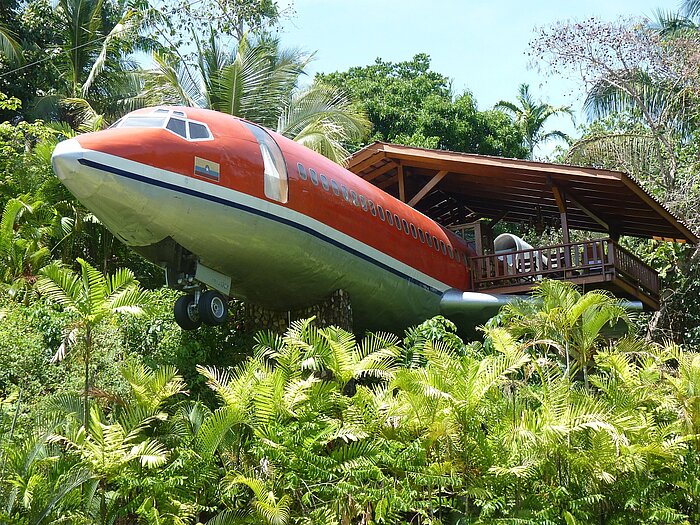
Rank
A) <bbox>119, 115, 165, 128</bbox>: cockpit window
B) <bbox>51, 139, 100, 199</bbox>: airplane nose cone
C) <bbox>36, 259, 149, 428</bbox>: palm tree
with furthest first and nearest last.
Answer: <bbox>119, 115, 165, 128</bbox>: cockpit window < <bbox>51, 139, 100, 199</bbox>: airplane nose cone < <bbox>36, 259, 149, 428</bbox>: palm tree

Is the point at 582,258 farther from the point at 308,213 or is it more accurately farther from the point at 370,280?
the point at 308,213

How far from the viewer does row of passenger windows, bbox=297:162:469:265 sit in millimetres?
17094

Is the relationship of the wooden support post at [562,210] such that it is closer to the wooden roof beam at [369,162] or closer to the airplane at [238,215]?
the airplane at [238,215]

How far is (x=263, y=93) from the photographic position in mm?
25547

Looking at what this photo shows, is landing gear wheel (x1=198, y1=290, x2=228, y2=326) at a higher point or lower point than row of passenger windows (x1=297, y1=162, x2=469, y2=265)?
lower

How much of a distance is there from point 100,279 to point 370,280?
22.5 feet

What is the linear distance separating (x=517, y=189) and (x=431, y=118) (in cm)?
1744

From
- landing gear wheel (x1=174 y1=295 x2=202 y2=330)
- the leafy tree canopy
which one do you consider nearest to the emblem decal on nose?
landing gear wheel (x1=174 y1=295 x2=202 y2=330)

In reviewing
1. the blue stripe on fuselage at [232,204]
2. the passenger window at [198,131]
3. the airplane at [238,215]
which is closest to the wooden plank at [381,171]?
the airplane at [238,215]

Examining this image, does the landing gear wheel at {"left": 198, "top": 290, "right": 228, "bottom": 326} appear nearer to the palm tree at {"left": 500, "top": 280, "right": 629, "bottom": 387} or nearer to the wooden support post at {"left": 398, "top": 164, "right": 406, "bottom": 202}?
the palm tree at {"left": 500, "top": 280, "right": 629, "bottom": 387}

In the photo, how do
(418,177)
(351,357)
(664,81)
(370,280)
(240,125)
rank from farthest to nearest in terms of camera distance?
(664,81), (418,177), (370,280), (240,125), (351,357)

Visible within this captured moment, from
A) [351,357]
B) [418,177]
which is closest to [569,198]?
[418,177]

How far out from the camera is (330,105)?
27.0 m

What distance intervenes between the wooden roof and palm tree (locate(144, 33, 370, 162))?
8.52 feet
